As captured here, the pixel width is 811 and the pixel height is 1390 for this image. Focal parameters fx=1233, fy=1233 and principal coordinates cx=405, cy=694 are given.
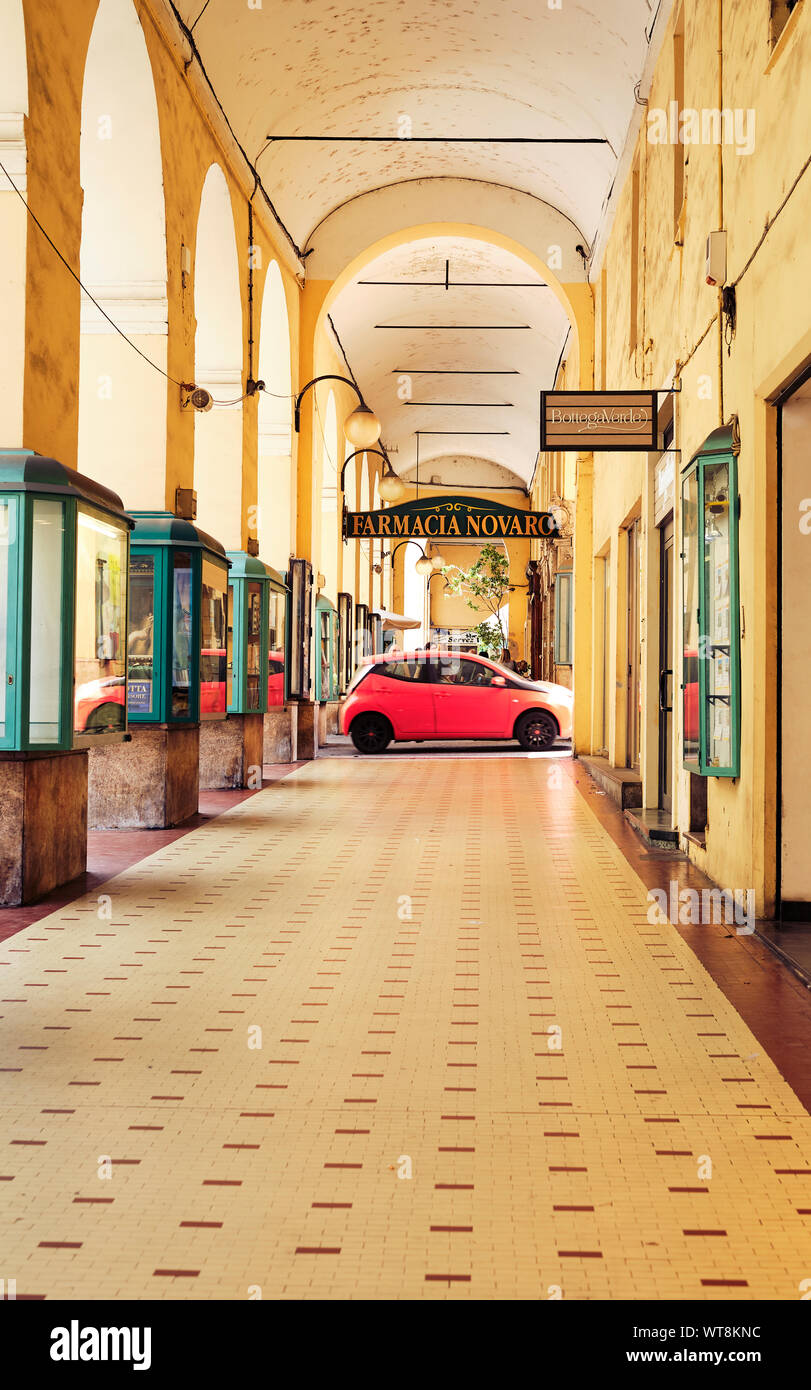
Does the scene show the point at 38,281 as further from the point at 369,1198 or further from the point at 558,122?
the point at 558,122

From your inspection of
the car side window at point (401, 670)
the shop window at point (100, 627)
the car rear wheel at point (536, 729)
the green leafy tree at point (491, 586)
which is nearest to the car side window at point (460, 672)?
the car side window at point (401, 670)

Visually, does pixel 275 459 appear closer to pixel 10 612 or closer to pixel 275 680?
pixel 275 680

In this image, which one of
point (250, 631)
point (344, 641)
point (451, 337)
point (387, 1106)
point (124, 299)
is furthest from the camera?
point (451, 337)

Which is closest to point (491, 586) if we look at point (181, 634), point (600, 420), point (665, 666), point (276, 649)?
point (276, 649)

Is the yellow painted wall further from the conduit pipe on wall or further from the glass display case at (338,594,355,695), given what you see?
the glass display case at (338,594,355,695)

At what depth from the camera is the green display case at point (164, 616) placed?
9789 mm

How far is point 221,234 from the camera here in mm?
12852

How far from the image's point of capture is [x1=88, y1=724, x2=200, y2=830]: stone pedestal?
9.66 m

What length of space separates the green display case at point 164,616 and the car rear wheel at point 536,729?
898cm

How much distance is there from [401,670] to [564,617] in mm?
3465

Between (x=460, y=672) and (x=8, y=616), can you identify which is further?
(x=460, y=672)

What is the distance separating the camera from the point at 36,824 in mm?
6742
